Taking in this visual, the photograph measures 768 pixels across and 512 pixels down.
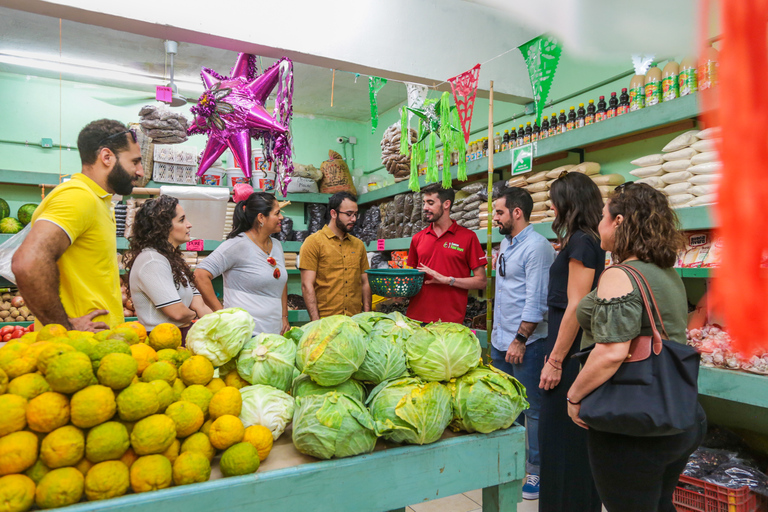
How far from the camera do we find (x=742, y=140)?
0.28 meters

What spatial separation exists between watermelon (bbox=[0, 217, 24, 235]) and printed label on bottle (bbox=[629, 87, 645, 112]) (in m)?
5.31

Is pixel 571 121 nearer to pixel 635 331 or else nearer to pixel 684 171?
pixel 684 171

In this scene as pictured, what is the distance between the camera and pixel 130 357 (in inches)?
45.9

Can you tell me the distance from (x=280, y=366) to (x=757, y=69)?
1.42 meters

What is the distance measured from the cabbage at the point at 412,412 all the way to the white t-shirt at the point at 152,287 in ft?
4.95

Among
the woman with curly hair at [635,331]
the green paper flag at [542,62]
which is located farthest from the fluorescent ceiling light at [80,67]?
the woman with curly hair at [635,331]

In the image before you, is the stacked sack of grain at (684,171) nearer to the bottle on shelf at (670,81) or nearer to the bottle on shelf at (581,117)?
the bottle on shelf at (670,81)

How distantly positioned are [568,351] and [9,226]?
16.6 feet

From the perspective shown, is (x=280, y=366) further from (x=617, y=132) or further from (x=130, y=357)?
(x=617, y=132)

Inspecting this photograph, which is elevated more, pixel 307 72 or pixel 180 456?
pixel 307 72

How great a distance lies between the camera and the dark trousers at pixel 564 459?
2170 mm

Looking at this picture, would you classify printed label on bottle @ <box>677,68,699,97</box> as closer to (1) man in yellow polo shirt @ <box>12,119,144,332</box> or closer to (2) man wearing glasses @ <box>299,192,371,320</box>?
(2) man wearing glasses @ <box>299,192,371,320</box>

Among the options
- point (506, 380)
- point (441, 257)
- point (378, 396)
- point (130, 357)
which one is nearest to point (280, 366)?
point (378, 396)

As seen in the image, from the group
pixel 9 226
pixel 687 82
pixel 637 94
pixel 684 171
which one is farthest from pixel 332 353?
pixel 9 226
